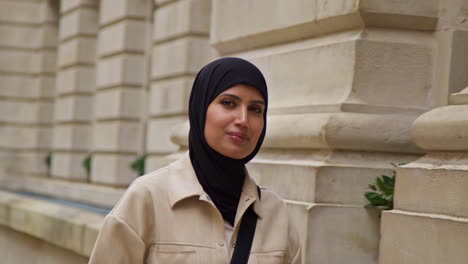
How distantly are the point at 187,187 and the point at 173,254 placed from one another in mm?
257

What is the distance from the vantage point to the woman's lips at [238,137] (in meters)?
3.23

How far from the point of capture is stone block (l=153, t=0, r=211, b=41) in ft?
42.8

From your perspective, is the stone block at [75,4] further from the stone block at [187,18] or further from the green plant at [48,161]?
the stone block at [187,18]

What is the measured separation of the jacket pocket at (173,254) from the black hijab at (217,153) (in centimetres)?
20

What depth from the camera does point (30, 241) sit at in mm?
10000

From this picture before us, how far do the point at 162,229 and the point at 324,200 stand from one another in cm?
242

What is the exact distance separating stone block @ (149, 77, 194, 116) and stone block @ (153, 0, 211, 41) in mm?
746

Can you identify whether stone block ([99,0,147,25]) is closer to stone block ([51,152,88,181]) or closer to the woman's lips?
stone block ([51,152,88,181])

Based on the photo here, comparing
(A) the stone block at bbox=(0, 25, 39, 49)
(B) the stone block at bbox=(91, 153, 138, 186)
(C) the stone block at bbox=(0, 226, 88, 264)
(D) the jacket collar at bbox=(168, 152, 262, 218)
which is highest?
(A) the stone block at bbox=(0, 25, 39, 49)

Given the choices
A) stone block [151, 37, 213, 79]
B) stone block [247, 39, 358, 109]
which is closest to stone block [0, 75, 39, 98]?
stone block [151, 37, 213, 79]

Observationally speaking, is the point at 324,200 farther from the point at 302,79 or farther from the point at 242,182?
the point at 242,182

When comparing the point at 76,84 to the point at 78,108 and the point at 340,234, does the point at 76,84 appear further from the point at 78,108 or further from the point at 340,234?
the point at 340,234

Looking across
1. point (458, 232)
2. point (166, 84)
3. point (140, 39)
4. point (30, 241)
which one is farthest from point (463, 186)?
point (140, 39)

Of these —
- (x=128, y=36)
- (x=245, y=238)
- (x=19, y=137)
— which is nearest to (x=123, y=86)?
(x=128, y=36)
